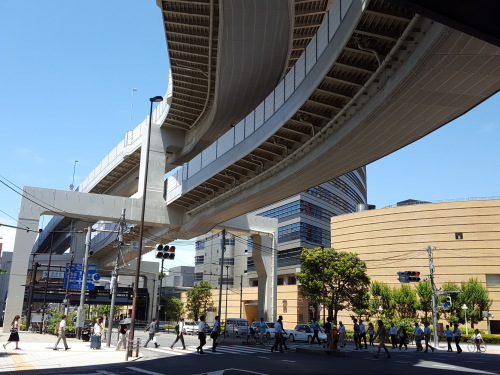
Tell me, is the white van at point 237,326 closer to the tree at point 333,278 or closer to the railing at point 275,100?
the tree at point 333,278

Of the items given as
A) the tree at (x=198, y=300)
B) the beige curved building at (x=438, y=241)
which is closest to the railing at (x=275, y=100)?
the beige curved building at (x=438, y=241)

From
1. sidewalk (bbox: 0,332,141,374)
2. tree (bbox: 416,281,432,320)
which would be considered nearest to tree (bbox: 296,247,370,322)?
tree (bbox: 416,281,432,320)

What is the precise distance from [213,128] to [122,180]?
55.8 ft

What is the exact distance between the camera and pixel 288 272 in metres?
73.8

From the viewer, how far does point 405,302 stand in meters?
53.3

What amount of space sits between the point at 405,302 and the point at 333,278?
11.1 meters

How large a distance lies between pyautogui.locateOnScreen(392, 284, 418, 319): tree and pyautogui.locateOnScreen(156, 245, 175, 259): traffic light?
34532 mm

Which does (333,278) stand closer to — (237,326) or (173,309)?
(237,326)

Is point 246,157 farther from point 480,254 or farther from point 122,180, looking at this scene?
point 480,254

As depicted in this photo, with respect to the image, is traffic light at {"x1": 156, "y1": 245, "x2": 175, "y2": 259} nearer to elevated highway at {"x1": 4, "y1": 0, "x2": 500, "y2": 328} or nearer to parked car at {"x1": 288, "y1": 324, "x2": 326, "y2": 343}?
elevated highway at {"x1": 4, "y1": 0, "x2": 500, "y2": 328}

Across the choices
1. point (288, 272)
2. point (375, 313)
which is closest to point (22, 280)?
point (375, 313)

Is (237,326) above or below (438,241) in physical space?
below

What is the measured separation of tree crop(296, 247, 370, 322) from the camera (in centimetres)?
4731

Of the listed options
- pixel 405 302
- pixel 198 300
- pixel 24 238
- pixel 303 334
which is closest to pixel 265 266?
pixel 303 334
